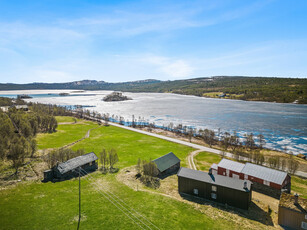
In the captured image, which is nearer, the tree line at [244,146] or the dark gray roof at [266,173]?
the dark gray roof at [266,173]

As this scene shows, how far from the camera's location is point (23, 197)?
31891 millimetres

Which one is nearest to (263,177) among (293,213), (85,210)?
(293,213)

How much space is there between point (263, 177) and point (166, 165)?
20.5 meters

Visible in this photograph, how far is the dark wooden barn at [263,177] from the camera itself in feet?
119

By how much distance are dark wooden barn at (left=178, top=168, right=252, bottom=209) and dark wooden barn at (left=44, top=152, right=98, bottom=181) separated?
73.5 feet

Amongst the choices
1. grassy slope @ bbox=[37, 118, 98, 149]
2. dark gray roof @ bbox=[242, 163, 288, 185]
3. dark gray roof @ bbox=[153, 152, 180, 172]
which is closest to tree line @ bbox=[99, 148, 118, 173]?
dark gray roof @ bbox=[153, 152, 180, 172]

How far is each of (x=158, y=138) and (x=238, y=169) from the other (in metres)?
44.7

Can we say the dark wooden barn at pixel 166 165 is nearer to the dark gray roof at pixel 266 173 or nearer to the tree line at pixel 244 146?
the dark gray roof at pixel 266 173

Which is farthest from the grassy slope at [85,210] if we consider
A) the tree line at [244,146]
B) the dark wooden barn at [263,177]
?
the tree line at [244,146]

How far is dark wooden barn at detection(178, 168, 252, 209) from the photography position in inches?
1230

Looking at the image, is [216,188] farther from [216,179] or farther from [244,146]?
[244,146]

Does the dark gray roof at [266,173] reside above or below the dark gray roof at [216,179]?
below

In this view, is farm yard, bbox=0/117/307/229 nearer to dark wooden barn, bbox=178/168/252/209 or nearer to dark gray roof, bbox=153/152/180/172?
dark wooden barn, bbox=178/168/252/209

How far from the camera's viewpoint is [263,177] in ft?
124
